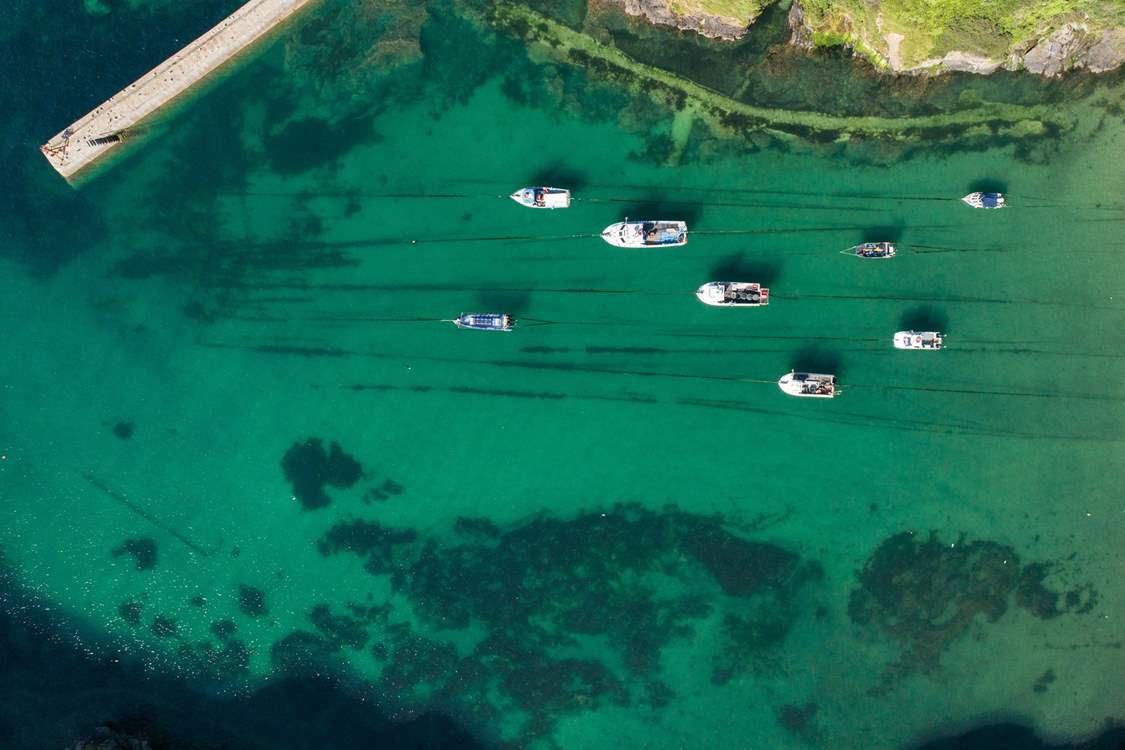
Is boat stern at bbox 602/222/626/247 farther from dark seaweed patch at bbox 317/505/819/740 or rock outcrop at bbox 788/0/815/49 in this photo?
dark seaweed patch at bbox 317/505/819/740

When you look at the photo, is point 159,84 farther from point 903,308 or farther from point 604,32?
point 903,308

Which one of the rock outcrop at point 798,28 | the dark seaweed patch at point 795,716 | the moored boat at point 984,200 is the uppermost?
the rock outcrop at point 798,28

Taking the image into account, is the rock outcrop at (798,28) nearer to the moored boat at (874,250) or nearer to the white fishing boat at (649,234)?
the moored boat at (874,250)

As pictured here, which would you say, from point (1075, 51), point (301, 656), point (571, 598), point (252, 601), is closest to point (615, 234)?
point (571, 598)

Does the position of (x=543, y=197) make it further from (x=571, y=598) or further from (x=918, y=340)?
(x=571, y=598)

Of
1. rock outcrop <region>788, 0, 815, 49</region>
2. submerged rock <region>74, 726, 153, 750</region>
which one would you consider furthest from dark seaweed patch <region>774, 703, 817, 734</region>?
rock outcrop <region>788, 0, 815, 49</region>

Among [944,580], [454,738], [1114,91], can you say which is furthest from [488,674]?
[1114,91]

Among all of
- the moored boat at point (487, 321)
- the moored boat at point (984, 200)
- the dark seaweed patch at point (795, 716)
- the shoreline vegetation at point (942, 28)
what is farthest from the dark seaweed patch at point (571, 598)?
the shoreline vegetation at point (942, 28)
